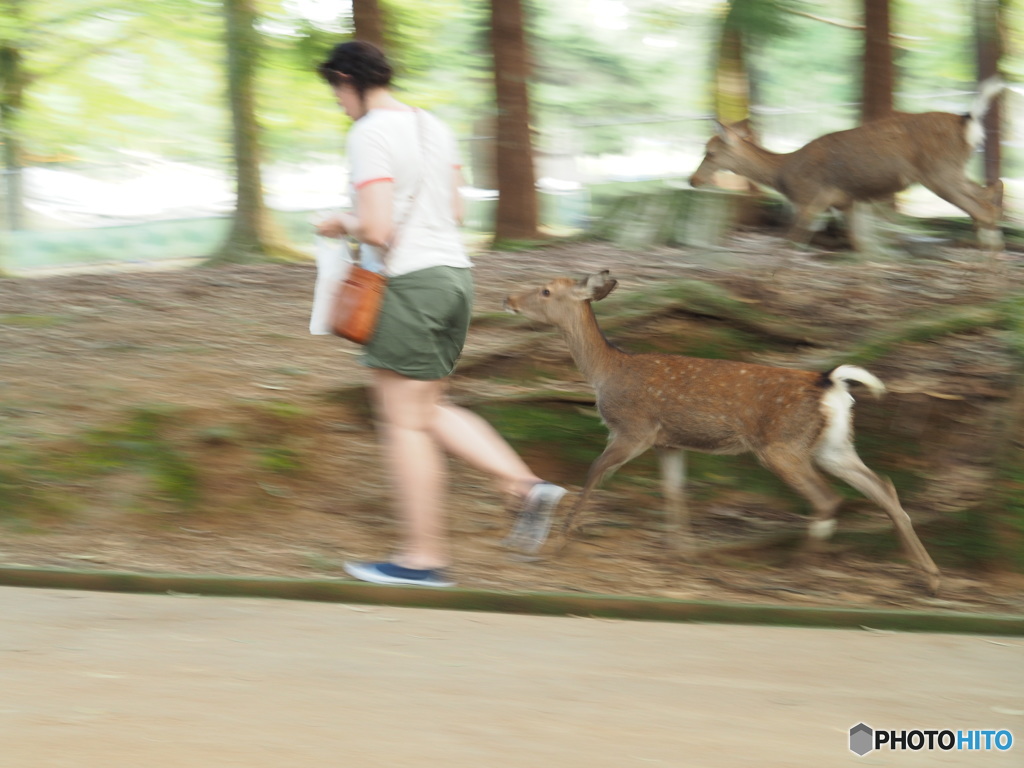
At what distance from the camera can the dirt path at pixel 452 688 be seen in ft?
9.54

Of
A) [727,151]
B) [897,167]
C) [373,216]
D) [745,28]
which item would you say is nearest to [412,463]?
[373,216]

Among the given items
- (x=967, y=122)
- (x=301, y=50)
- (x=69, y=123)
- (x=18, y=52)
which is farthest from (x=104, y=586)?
(x=69, y=123)

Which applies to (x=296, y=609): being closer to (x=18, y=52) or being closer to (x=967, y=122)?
(x=967, y=122)

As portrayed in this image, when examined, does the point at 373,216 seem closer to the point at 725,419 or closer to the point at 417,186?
the point at 417,186

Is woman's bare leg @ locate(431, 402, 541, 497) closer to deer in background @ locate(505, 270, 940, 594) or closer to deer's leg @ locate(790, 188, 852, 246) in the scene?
deer in background @ locate(505, 270, 940, 594)

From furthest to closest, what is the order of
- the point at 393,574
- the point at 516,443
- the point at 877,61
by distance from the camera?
1. the point at 877,61
2. the point at 516,443
3. the point at 393,574

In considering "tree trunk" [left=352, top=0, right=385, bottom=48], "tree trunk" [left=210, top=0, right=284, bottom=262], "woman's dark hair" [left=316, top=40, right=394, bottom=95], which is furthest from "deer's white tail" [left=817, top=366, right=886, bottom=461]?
"tree trunk" [left=210, top=0, right=284, bottom=262]

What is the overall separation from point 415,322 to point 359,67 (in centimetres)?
97

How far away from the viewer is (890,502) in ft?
17.9

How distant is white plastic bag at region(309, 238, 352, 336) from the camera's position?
4656 millimetres

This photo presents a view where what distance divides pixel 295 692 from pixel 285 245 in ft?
41.6

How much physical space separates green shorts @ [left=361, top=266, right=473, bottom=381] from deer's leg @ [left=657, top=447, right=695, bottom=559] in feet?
5.65

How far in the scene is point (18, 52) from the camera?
72.0 feet

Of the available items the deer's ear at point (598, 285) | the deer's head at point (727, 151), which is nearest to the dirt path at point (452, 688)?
the deer's ear at point (598, 285)
